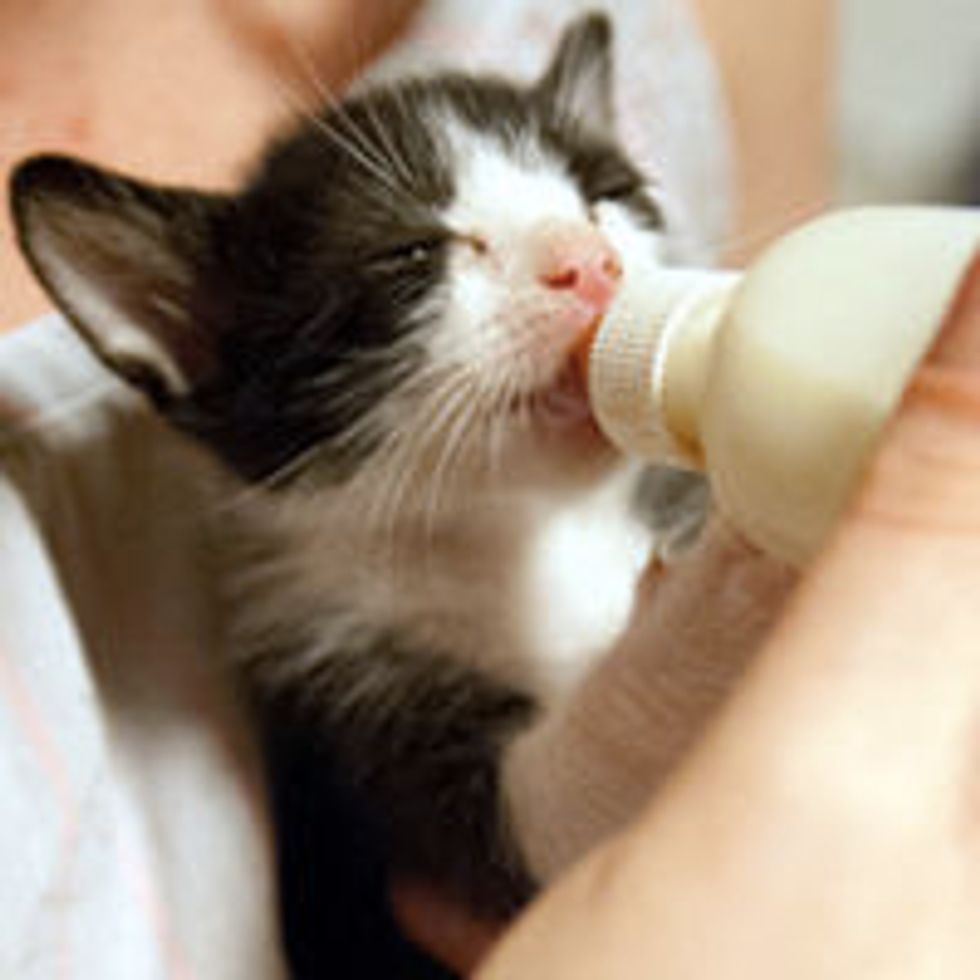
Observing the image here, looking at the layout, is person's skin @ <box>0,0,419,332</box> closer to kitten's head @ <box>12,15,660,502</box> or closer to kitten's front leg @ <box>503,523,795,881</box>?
kitten's head @ <box>12,15,660,502</box>

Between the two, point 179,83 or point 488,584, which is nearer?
point 488,584

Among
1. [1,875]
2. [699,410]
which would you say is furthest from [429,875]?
[699,410]

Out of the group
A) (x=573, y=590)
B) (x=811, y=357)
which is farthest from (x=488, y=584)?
(x=811, y=357)

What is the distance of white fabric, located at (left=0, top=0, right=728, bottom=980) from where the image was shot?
616 millimetres

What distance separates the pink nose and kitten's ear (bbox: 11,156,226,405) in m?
0.21

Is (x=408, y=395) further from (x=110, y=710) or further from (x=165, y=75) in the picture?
(x=165, y=75)

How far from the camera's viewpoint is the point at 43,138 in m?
0.96

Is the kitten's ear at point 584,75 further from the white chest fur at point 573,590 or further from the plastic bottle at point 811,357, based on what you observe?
the plastic bottle at point 811,357

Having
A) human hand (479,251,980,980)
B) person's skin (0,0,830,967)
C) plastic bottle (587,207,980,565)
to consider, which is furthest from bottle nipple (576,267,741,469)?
person's skin (0,0,830,967)

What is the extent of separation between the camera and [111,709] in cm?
74

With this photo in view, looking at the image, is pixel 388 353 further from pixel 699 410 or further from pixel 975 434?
pixel 975 434

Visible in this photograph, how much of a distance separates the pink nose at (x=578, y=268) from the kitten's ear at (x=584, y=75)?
0.22 metres

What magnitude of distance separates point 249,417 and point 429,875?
0.38m

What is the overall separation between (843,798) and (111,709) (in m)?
0.55
